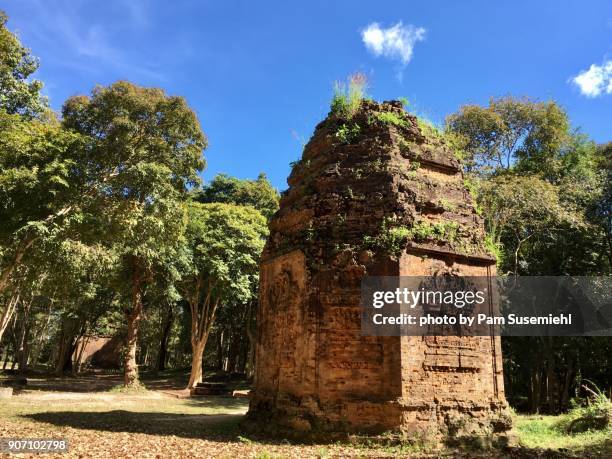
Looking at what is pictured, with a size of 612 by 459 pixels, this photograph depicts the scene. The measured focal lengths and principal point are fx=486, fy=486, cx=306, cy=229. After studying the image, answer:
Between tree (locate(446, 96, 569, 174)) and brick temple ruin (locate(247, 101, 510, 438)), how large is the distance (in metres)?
12.2

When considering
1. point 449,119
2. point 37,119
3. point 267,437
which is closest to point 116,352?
point 37,119

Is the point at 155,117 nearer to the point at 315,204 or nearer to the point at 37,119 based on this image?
the point at 37,119

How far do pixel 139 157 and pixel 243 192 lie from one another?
15472mm

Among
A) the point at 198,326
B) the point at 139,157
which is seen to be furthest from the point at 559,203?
the point at 198,326

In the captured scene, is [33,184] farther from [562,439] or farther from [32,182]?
[562,439]

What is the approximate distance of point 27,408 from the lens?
15.1 metres

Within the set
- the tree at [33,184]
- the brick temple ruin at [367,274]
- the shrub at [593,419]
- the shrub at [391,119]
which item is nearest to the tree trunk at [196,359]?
the tree at [33,184]

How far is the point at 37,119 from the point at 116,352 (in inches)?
1387

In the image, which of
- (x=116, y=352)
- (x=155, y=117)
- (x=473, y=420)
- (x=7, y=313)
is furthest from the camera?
(x=116, y=352)

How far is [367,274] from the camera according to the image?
10.4 meters

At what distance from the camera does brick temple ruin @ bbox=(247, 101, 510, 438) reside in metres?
9.80

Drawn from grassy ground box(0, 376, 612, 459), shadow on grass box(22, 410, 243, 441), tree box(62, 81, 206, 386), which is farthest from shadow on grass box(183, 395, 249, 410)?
tree box(62, 81, 206, 386)

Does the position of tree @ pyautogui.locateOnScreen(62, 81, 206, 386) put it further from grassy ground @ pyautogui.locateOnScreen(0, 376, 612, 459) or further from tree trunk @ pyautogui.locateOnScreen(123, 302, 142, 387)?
grassy ground @ pyautogui.locateOnScreen(0, 376, 612, 459)

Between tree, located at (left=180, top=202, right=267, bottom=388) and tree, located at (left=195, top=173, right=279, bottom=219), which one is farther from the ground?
tree, located at (left=195, top=173, right=279, bottom=219)
